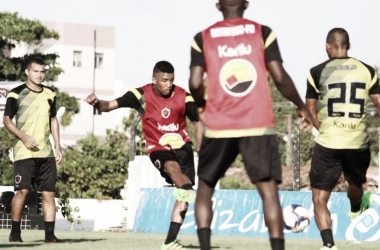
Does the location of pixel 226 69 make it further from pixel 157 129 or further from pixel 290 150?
pixel 290 150

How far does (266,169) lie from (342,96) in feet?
10.1

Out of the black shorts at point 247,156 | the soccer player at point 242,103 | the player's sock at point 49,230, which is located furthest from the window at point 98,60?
the black shorts at point 247,156

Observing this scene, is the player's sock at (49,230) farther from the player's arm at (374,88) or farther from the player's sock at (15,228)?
the player's arm at (374,88)

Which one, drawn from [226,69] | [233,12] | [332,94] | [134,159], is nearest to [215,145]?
[226,69]

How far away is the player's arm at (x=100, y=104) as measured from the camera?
9.23 meters

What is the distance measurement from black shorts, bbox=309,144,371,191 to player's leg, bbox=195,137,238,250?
2999 mm

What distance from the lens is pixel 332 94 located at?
32.3 feet

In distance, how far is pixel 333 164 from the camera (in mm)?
10008

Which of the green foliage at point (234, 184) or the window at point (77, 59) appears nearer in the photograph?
the green foliage at point (234, 184)

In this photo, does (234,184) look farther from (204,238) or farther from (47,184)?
(204,238)

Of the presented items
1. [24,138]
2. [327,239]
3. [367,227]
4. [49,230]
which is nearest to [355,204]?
[327,239]

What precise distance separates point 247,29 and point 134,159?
11.3 metres

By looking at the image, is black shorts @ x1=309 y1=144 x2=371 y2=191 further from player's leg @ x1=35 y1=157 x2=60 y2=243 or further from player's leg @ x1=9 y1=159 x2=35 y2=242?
player's leg @ x1=9 y1=159 x2=35 y2=242

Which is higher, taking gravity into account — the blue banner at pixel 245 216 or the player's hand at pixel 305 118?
the player's hand at pixel 305 118
